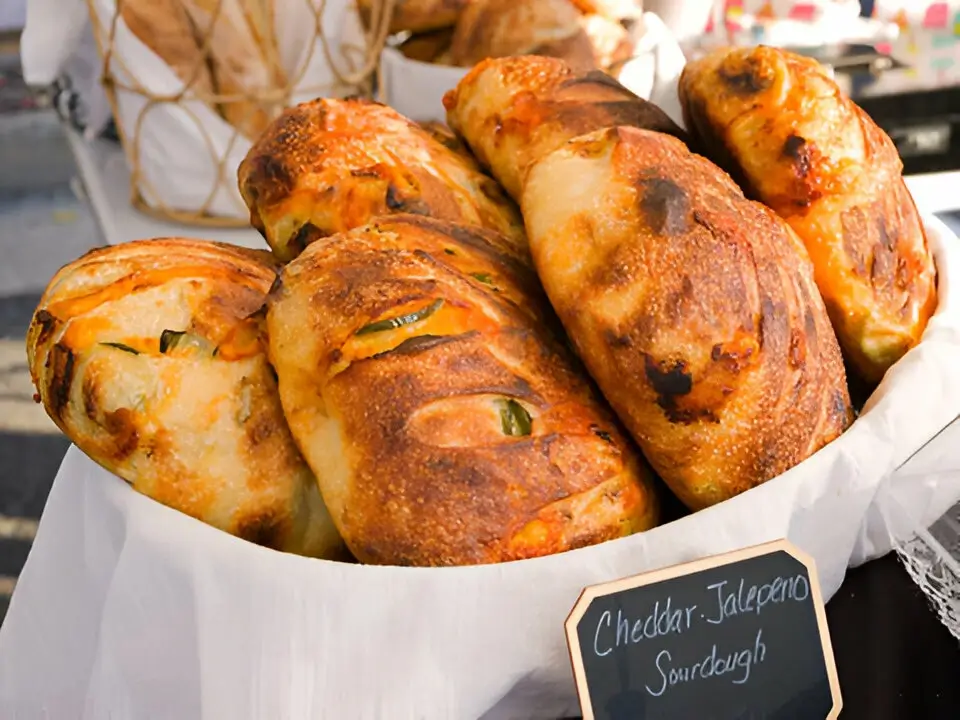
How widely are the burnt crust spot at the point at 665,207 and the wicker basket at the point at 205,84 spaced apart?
981 mm

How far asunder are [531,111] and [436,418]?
1.27ft

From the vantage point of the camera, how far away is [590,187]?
78 cm

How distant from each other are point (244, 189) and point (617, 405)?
47 cm

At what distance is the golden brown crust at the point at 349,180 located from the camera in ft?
3.05

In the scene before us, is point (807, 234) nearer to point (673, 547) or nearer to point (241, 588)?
point (673, 547)

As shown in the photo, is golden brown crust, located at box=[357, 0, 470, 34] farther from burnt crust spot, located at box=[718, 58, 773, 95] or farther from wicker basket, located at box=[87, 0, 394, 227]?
burnt crust spot, located at box=[718, 58, 773, 95]

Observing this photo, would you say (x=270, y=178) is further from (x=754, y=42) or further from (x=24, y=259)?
(x=24, y=259)

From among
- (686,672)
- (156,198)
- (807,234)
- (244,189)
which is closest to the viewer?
(686,672)

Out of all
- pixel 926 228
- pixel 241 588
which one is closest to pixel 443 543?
pixel 241 588

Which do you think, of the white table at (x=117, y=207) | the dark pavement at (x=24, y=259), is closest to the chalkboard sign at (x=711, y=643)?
the white table at (x=117, y=207)

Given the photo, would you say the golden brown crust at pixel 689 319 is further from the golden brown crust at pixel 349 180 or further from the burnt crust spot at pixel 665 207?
the golden brown crust at pixel 349 180

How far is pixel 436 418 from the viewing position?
0.70m

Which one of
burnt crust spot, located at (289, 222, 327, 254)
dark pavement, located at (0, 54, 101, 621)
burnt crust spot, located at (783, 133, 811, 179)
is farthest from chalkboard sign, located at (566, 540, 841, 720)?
dark pavement, located at (0, 54, 101, 621)

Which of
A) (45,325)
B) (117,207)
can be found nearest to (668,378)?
(45,325)
